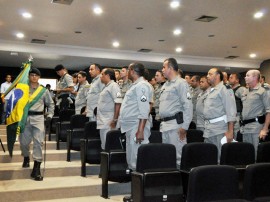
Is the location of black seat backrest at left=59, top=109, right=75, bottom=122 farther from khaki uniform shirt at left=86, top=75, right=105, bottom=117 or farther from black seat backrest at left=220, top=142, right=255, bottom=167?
black seat backrest at left=220, top=142, right=255, bottom=167

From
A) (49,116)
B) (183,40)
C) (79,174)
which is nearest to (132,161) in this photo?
(79,174)

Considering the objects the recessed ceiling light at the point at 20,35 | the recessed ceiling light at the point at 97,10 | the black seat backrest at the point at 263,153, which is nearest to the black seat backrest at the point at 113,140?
the black seat backrest at the point at 263,153

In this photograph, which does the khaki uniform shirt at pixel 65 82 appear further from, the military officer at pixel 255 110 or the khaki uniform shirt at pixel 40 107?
the military officer at pixel 255 110

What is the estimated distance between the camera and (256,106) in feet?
13.4

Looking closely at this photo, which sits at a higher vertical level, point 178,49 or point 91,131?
point 178,49

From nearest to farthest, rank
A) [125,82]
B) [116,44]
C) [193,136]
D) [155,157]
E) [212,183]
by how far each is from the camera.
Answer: [212,183], [155,157], [193,136], [125,82], [116,44]

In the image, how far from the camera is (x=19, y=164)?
4.40 meters

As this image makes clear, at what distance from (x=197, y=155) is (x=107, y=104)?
1761mm

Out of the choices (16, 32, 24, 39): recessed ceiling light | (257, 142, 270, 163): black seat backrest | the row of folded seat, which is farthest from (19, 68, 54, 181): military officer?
(16, 32, 24, 39): recessed ceiling light

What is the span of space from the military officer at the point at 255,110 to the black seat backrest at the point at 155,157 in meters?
1.48

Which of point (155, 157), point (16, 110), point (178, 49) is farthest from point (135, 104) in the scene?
point (178, 49)

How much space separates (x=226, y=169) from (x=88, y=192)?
1960mm

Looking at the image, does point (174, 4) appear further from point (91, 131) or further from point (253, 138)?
point (253, 138)

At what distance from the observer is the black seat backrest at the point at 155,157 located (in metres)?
2.96
